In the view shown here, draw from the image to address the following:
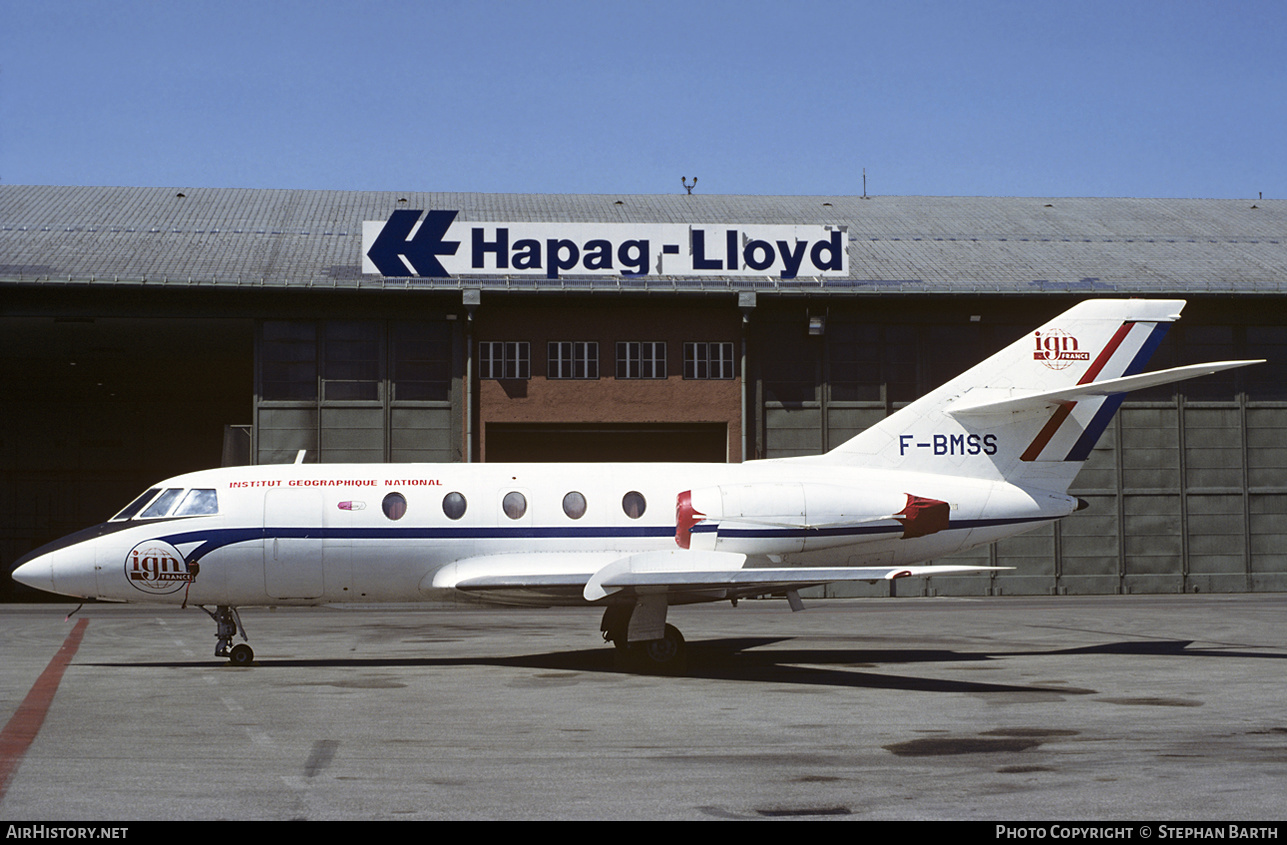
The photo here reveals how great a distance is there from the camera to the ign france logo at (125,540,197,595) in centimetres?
1794

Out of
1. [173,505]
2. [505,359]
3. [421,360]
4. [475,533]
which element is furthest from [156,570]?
[505,359]

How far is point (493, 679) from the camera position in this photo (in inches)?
660

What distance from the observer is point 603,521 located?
18844mm

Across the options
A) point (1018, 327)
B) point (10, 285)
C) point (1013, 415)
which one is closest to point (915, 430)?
point (1013, 415)

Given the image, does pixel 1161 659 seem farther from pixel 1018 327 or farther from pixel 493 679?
pixel 1018 327

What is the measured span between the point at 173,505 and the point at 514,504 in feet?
17.1

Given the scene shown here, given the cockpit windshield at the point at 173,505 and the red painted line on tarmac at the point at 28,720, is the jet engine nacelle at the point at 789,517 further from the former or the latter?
the red painted line on tarmac at the point at 28,720

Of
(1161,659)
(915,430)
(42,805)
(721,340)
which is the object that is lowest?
(1161,659)

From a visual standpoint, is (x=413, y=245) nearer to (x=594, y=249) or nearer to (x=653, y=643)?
(x=594, y=249)

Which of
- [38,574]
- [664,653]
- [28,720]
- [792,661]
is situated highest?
[38,574]

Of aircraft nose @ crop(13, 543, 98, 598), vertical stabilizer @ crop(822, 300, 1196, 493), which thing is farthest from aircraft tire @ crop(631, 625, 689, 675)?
aircraft nose @ crop(13, 543, 98, 598)

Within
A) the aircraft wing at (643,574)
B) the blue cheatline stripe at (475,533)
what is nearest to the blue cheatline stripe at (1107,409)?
the aircraft wing at (643,574)

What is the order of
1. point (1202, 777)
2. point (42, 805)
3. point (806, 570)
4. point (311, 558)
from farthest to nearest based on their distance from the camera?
point (311, 558), point (806, 570), point (1202, 777), point (42, 805)

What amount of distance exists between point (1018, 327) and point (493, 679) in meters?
23.5
